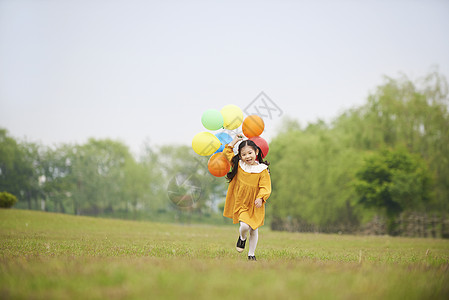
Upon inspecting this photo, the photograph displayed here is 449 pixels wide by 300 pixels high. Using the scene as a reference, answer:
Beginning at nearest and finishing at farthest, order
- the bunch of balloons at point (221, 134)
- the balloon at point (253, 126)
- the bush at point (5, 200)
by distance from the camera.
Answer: the bunch of balloons at point (221, 134) → the balloon at point (253, 126) → the bush at point (5, 200)

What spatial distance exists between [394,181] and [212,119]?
893 inches

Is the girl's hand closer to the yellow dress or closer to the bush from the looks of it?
the yellow dress

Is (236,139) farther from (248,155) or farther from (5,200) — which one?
(5,200)

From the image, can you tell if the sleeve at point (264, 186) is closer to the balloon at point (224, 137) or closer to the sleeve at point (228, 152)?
the sleeve at point (228, 152)

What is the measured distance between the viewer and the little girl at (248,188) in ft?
25.0

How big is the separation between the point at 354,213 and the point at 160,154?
135ft

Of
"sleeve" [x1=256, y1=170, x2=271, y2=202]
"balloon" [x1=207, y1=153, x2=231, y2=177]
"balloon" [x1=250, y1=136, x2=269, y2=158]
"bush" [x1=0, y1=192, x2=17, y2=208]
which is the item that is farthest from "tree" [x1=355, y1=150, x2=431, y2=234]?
"bush" [x1=0, y1=192, x2=17, y2=208]

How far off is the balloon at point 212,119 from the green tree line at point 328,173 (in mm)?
3189

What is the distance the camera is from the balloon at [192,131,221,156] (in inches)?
324

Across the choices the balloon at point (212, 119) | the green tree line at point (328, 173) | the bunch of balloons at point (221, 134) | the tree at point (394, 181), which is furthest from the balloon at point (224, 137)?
the tree at point (394, 181)

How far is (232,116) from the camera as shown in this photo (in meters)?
8.70

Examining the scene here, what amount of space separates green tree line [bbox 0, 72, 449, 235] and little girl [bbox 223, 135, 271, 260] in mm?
3589

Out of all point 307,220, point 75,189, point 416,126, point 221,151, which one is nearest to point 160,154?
point 75,189

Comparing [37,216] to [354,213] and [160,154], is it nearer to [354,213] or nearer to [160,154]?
[354,213]
